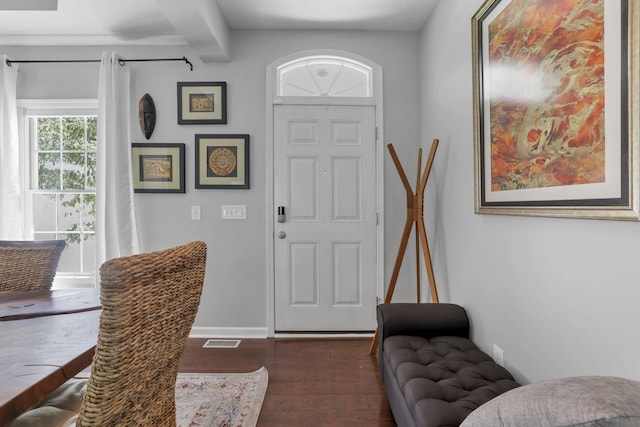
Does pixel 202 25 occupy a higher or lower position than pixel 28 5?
lower

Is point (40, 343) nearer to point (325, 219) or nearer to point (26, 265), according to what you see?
point (26, 265)

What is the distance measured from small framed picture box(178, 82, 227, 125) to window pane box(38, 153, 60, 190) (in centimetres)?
126

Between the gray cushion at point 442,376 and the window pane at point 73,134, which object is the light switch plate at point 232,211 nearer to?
the window pane at point 73,134

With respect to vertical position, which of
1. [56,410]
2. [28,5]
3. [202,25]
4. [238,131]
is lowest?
[56,410]

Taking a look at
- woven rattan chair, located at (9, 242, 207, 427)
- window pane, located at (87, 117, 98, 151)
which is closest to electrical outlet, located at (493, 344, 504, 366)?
woven rattan chair, located at (9, 242, 207, 427)

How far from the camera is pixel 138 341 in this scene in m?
0.84

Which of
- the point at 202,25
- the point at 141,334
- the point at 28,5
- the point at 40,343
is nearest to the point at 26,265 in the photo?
the point at 40,343

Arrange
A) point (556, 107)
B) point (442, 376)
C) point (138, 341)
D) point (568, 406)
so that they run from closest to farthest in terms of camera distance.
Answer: point (568, 406)
point (138, 341)
point (556, 107)
point (442, 376)

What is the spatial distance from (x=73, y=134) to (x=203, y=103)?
1268 millimetres

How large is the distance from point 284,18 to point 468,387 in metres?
2.94

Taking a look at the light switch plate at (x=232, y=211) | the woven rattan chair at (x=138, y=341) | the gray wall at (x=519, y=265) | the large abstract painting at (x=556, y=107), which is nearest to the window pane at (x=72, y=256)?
the light switch plate at (x=232, y=211)

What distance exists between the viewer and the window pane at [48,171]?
10.9ft

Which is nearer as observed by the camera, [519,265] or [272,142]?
[519,265]

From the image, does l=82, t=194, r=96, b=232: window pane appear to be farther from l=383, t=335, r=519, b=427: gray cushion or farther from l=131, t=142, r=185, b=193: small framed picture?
l=383, t=335, r=519, b=427: gray cushion
